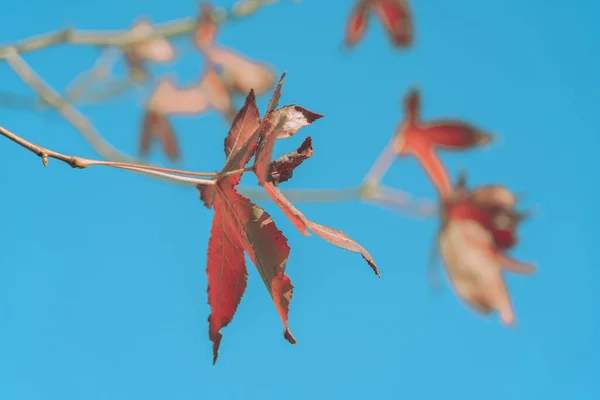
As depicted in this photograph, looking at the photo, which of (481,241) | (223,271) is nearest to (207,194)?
(223,271)

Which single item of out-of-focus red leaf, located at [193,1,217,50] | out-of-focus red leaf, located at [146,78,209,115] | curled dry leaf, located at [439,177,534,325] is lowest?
curled dry leaf, located at [439,177,534,325]

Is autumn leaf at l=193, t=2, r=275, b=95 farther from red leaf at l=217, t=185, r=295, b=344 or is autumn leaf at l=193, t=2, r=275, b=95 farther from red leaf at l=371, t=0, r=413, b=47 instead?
red leaf at l=217, t=185, r=295, b=344

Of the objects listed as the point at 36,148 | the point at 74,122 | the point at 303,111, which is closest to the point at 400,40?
the point at 74,122

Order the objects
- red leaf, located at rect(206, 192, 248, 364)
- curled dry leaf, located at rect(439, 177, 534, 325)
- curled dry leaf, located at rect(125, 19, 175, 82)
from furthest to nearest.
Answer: curled dry leaf, located at rect(125, 19, 175, 82) → curled dry leaf, located at rect(439, 177, 534, 325) → red leaf, located at rect(206, 192, 248, 364)

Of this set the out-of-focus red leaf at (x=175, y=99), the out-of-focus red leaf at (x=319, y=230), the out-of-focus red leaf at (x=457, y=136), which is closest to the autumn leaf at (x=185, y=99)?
the out-of-focus red leaf at (x=175, y=99)

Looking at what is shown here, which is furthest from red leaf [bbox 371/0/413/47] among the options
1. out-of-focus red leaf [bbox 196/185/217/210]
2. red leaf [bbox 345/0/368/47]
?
out-of-focus red leaf [bbox 196/185/217/210]

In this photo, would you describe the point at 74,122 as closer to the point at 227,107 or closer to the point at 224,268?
the point at 227,107

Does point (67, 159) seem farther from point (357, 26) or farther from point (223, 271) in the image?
point (357, 26)

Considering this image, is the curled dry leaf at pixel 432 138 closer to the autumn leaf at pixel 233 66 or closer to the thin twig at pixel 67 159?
the autumn leaf at pixel 233 66
